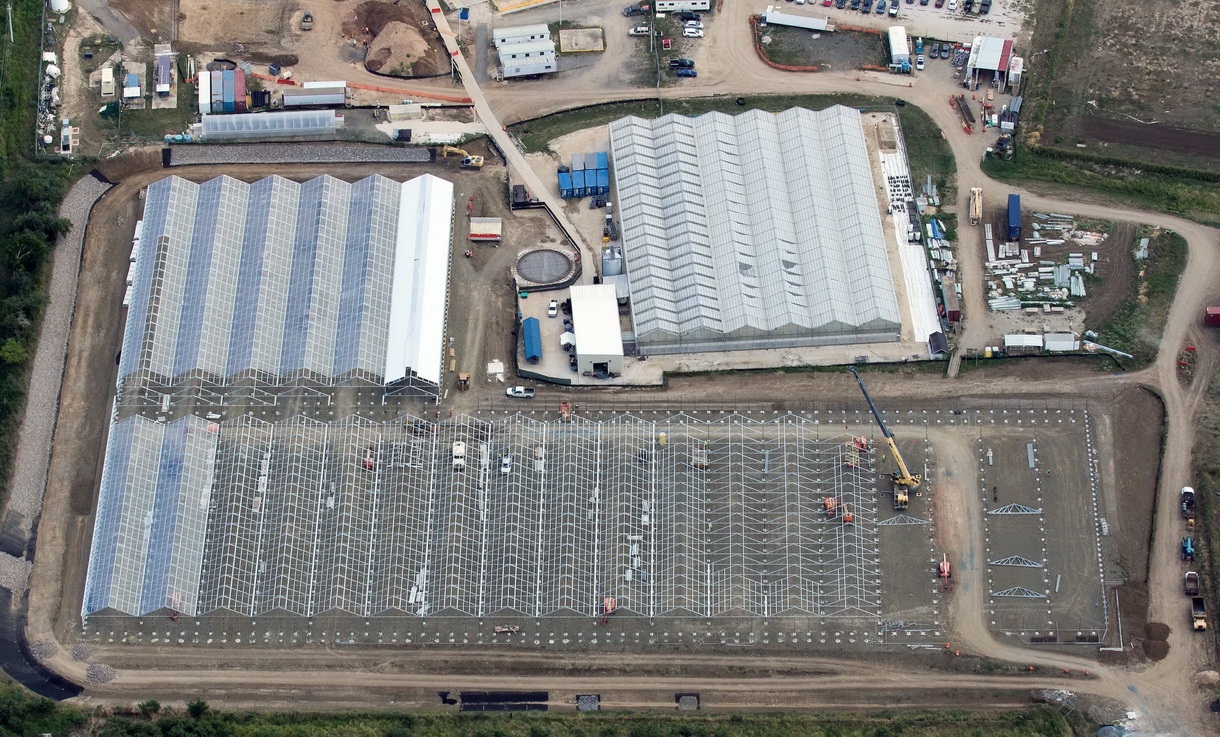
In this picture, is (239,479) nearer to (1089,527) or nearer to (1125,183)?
(1089,527)

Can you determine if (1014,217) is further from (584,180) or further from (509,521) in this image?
(509,521)

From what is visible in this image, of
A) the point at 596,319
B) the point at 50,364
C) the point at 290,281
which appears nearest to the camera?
the point at 596,319

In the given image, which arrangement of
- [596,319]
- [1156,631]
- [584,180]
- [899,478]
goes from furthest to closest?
[584,180]
[596,319]
[899,478]
[1156,631]

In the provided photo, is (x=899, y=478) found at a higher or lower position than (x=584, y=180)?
lower

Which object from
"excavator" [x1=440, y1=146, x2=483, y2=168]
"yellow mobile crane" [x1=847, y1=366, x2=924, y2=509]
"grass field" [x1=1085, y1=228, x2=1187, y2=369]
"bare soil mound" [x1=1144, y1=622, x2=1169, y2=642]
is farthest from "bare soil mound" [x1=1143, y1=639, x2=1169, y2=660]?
"excavator" [x1=440, y1=146, x2=483, y2=168]

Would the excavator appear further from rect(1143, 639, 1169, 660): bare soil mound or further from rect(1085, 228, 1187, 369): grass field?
rect(1143, 639, 1169, 660): bare soil mound

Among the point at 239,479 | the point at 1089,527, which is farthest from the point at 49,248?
the point at 1089,527

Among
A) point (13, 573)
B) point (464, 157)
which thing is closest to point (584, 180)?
point (464, 157)

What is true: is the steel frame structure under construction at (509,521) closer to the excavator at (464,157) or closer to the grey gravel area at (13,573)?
the grey gravel area at (13,573)
